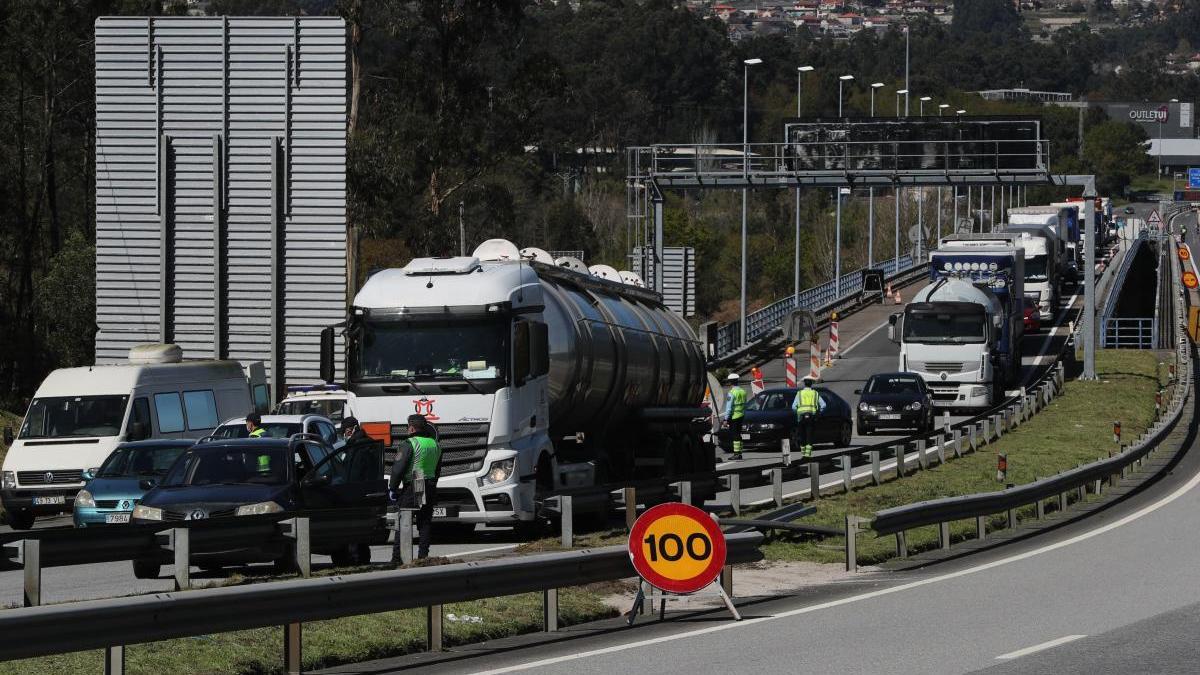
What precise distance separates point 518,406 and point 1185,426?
26981 mm

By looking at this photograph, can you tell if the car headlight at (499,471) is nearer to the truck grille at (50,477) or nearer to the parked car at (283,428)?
the parked car at (283,428)

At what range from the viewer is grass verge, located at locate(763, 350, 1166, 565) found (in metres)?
21.7

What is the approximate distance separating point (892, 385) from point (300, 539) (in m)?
30.8

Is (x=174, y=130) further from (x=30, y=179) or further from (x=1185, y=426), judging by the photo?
(x=30, y=179)

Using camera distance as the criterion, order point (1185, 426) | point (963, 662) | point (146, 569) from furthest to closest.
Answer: point (1185, 426)
point (146, 569)
point (963, 662)

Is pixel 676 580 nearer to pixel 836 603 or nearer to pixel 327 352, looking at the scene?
pixel 836 603

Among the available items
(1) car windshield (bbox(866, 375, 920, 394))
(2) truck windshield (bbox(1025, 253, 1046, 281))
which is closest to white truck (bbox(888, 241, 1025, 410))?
(1) car windshield (bbox(866, 375, 920, 394))

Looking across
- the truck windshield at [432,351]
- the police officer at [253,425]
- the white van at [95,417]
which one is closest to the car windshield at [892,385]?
the white van at [95,417]

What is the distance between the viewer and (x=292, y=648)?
39.6ft

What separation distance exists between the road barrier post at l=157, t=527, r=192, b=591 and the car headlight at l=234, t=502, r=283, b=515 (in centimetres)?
321

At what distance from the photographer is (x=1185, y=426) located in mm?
44469

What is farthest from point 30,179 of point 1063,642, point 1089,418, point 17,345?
point 1063,642

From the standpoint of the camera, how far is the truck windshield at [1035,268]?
6981 cm

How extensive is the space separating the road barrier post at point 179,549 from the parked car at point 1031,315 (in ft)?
193
